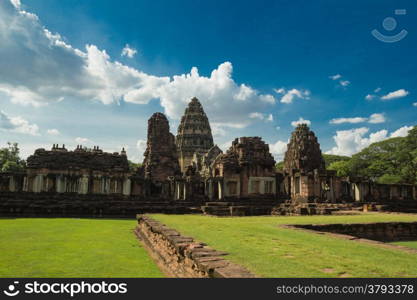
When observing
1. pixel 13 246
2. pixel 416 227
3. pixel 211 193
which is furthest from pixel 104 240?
pixel 211 193

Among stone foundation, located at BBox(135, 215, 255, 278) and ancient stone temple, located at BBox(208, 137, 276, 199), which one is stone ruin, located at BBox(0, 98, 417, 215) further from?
stone foundation, located at BBox(135, 215, 255, 278)

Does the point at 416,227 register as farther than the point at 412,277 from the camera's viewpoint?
Yes

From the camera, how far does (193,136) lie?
75.1 m

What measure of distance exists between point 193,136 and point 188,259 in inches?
2736

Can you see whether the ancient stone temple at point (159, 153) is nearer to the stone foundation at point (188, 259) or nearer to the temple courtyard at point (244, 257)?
the temple courtyard at point (244, 257)

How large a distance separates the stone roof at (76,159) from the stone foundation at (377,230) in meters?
25.4

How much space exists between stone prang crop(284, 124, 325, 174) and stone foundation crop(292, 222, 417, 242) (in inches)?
966

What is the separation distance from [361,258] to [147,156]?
39.2 m

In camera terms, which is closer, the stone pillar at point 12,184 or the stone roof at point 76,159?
the stone pillar at point 12,184

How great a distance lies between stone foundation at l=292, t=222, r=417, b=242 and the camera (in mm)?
11180

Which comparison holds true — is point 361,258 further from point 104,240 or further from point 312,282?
point 104,240

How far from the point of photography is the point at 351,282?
3.99 m

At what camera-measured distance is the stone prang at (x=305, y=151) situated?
3781 cm

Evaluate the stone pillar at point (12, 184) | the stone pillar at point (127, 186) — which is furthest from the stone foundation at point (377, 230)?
the stone pillar at point (12, 184)
